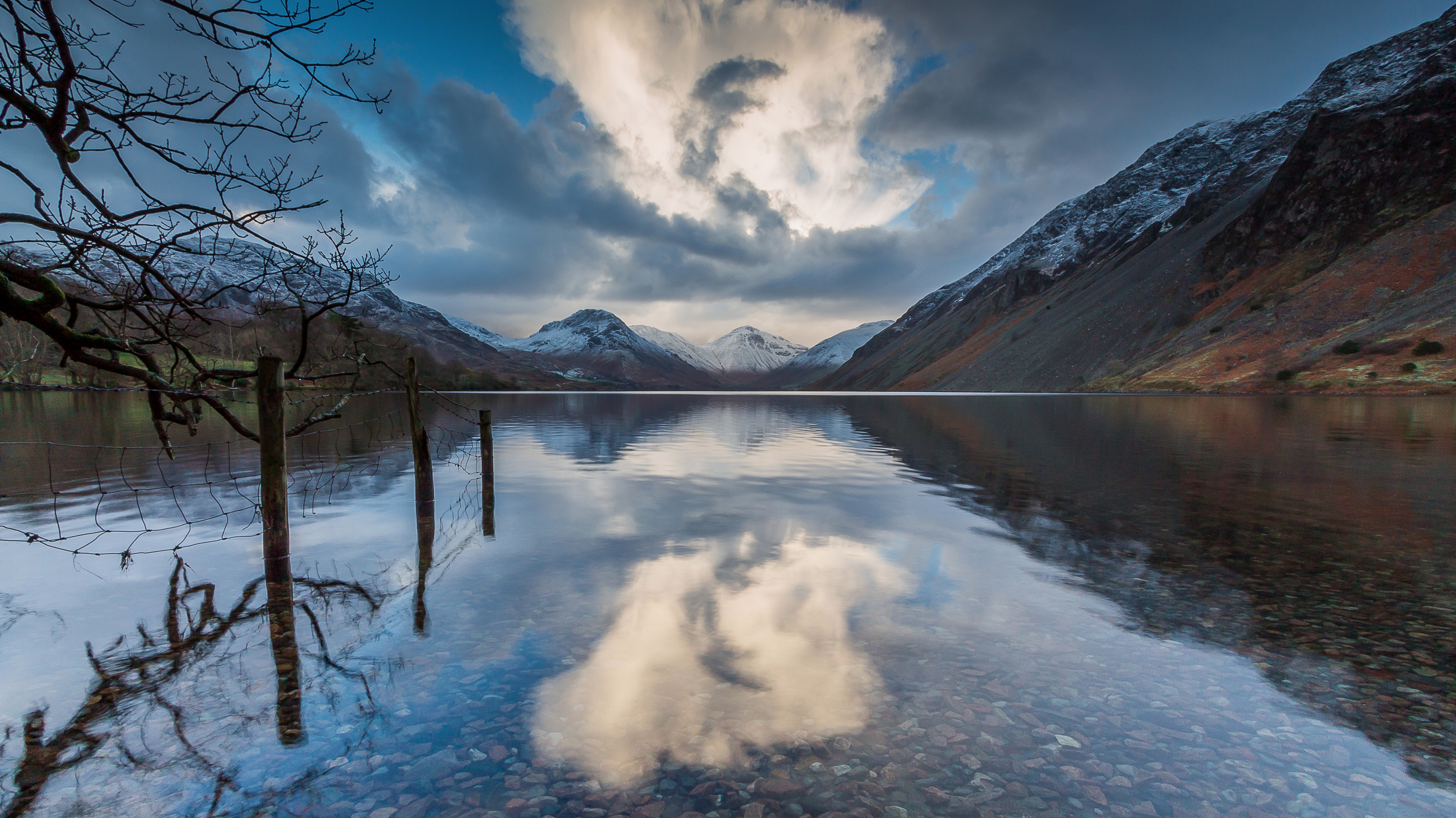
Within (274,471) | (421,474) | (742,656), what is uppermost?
(274,471)

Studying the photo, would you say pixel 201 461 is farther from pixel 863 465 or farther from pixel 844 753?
pixel 844 753

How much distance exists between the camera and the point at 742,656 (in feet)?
26.8

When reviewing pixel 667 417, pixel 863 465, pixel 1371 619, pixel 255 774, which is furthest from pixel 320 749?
pixel 667 417

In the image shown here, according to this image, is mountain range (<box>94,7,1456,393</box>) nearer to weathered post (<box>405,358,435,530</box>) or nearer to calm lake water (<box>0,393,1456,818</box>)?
weathered post (<box>405,358,435,530</box>)

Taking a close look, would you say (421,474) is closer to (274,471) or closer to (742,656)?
(274,471)

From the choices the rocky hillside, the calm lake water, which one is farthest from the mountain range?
the calm lake water

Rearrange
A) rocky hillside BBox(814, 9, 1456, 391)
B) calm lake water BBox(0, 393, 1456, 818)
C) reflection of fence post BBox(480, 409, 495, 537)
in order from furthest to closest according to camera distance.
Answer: rocky hillside BBox(814, 9, 1456, 391), reflection of fence post BBox(480, 409, 495, 537), calm lake water BBox(0, 393, 1456, 818)

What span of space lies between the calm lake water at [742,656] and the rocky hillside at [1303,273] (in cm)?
9286

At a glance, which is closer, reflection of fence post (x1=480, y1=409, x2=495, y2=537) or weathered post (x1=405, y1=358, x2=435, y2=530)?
reflection of fence post (x1=480, y1=409, x2=495, y2=537)

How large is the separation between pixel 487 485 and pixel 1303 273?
6010 inches

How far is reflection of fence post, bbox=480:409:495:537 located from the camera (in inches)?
625

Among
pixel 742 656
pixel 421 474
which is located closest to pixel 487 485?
pixel 421 474

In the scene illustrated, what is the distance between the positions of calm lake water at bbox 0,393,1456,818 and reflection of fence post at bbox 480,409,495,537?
41 centimetres

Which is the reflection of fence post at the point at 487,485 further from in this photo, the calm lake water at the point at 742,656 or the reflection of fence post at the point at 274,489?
the reflection of fence post at the point at 274,489
